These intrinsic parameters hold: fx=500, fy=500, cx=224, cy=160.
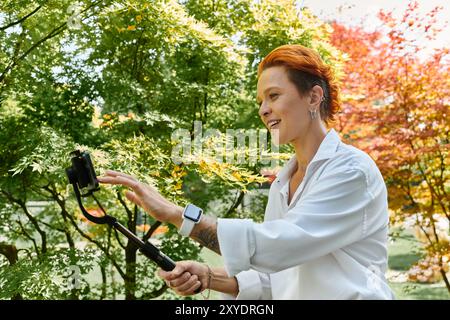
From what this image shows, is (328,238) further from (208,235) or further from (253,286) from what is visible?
(253,286)

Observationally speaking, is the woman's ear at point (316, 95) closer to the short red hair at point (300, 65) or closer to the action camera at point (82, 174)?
the short red hair at point (300, 65)

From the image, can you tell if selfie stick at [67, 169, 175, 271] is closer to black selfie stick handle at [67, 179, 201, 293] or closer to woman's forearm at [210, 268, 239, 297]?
black selfie stick handle at [67, 179, 201, 293]

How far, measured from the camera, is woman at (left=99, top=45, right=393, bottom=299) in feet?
3.84

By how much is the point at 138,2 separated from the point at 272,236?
10.7 feet

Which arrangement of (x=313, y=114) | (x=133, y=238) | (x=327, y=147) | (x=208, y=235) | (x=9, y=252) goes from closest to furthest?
1. (x=133, y=238)
2. (x=208, y=235)
3. (x=327, y=147)
4. (x=313, y=114)
5. (x=9, y=252)

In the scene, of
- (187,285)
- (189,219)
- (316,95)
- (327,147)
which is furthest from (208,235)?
(316,95)

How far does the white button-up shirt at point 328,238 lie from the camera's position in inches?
45.8

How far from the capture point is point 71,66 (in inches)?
175

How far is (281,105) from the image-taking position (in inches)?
57.2

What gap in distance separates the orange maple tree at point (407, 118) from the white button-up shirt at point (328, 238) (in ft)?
14.3

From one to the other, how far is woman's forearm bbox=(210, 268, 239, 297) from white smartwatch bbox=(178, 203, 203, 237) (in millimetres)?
293

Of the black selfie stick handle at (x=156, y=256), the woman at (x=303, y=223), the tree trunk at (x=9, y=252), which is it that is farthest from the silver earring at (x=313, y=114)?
the tree trunk at (x=9, y=252)

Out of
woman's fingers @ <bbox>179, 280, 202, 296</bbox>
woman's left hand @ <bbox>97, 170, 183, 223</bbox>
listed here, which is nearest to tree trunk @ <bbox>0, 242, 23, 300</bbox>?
woman's fingers @ <bbox>179, 280, 202, 296</bbox>

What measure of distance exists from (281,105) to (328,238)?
44 centimetres
